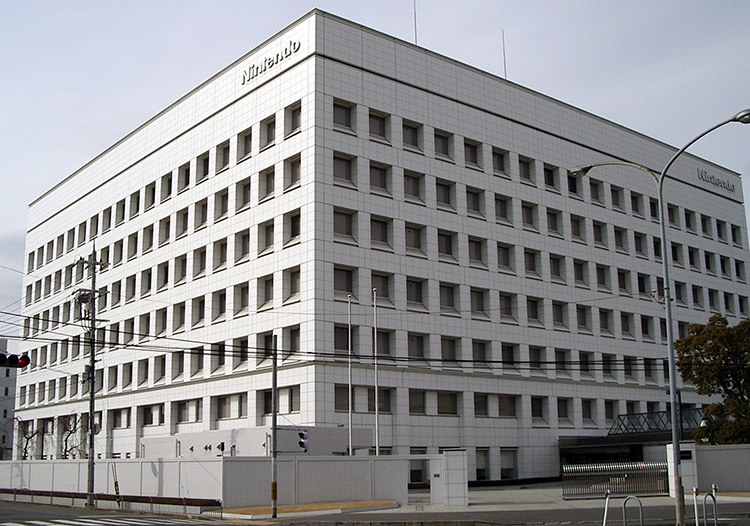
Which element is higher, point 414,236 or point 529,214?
point 529,214

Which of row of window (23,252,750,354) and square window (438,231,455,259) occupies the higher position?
square window (438,231,455,259)

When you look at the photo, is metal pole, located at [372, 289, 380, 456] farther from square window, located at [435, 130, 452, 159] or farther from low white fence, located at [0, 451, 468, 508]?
square window, located at [435, 130, 452, 159]

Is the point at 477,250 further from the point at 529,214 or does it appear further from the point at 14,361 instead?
the point at 14,361

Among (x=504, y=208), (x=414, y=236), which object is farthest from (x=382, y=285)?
(x=504, y=208)

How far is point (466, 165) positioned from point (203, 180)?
19.9 meters

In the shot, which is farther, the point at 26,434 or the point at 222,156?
the point at 26,434

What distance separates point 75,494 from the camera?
48500mm

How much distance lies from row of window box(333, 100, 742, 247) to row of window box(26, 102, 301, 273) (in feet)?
10.9

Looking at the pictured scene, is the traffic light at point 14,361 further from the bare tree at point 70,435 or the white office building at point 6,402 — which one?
the white office building at point 6,402

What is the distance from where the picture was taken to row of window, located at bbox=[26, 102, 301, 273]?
2274 inches

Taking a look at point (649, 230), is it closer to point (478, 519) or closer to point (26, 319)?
point (478, 519)

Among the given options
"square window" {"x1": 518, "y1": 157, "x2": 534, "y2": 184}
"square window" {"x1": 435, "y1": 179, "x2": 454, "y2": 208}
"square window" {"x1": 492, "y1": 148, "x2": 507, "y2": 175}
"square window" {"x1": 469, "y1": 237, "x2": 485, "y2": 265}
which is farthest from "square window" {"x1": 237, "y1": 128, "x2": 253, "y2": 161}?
"square window" {"x1": 518, "y1": 157, "x2": 534, "y2": 184}

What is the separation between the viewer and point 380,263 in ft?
185

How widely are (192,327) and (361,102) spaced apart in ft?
69.1
